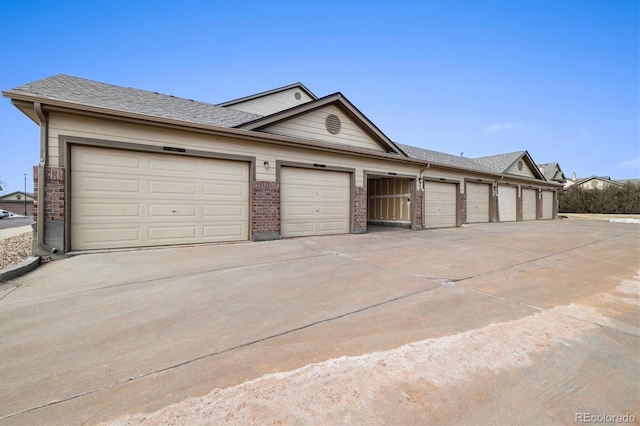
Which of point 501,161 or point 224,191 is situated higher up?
point 501,161

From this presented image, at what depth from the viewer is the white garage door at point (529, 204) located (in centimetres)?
1831

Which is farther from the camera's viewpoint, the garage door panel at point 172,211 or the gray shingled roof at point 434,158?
the gray shingled roof at point 434,158

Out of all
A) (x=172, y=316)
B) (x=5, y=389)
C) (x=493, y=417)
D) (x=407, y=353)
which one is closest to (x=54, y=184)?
(x=172, y=316)

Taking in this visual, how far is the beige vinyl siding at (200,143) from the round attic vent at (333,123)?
3.74ft

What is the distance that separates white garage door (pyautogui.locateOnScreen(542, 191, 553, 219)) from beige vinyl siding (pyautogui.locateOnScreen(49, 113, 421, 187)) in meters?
17.0

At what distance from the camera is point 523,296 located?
3588 millimetres

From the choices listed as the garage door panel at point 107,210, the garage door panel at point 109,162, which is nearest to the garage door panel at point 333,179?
the garage door panel at point 109,162

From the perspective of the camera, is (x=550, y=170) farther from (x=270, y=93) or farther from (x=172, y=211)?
(x=172, y=211)

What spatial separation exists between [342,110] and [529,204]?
16830 millimetres

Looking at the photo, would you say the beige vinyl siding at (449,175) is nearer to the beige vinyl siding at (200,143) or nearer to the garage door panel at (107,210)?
the beige vinyl siding at (200,143)

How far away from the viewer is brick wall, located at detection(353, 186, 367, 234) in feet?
33.1

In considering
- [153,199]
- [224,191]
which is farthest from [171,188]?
[224,191]

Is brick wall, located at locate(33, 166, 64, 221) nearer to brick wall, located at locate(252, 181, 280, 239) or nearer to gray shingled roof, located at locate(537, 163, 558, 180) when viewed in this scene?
brick wall, located at locate(252, 181, 280, 239)

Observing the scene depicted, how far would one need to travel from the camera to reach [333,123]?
1017 cm
